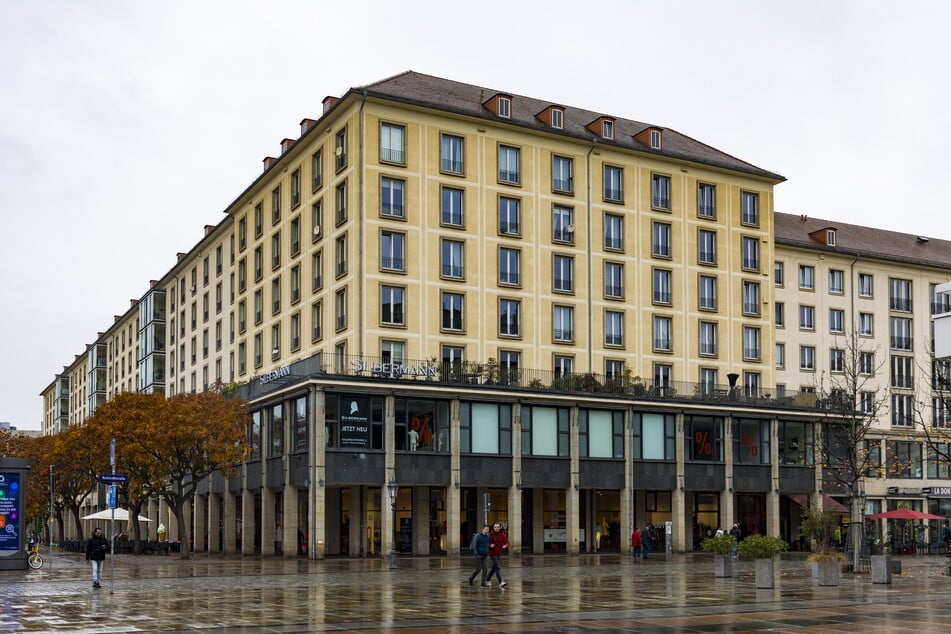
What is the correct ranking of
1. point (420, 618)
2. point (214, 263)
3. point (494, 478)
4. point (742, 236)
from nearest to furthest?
point (420, 618), point (494, 478), point (742, 236), point (214, 263)

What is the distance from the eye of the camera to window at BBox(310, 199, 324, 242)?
2662 inches

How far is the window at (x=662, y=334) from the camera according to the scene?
7275 centimetres

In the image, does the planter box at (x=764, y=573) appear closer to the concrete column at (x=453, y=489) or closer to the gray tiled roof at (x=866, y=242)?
the concrete column at (x=453, y=489)

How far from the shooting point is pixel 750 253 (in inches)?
3061

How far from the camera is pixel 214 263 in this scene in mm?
90500

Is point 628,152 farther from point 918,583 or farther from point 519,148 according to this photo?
point 918,583

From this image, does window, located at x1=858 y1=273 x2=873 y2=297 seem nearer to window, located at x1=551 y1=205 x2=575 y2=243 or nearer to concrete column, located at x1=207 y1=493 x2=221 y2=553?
window, located at x1=551 y1=205 x2=575 y2=243

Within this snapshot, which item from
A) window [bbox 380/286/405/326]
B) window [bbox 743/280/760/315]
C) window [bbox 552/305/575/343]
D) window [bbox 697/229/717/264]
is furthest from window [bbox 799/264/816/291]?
window [bbox 380/286/405/326]

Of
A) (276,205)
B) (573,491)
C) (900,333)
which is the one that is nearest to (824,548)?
(573,491)

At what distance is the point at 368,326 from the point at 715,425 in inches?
883

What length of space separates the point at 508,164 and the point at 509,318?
29.8 feet

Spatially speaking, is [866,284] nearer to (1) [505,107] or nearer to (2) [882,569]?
(1) [505,107]

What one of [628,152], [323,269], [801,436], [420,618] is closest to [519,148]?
[628,152]

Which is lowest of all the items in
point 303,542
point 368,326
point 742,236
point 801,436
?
point 303,542
